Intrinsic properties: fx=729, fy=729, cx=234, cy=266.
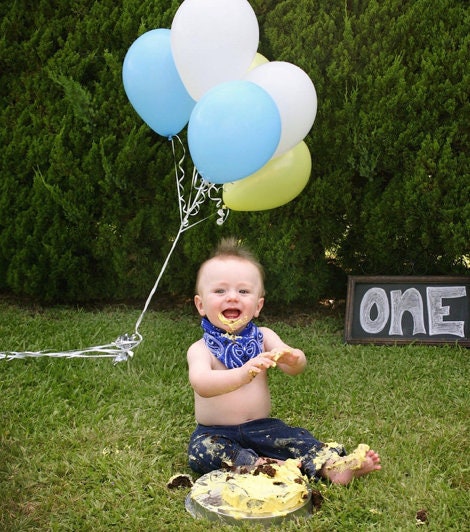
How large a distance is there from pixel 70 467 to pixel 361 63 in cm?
301

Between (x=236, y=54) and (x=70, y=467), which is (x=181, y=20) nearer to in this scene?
(x=236, y=54)

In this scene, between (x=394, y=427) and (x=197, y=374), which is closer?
(x=197, y=374)

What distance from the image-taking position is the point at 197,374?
259 cm

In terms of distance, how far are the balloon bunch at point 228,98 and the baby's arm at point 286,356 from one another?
735 millimetres

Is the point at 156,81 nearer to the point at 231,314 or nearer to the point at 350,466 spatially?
the point at 231,314

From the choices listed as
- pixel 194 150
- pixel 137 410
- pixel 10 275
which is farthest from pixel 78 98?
pixel 137 410

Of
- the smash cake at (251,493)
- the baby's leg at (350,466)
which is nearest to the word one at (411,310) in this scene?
the baby's leg at (350,466)

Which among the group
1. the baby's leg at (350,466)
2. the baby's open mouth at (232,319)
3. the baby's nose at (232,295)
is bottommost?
the baby's leg at (350,466)

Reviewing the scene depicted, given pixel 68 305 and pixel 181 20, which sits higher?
pixel 181 20

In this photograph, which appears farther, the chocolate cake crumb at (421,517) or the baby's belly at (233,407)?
the baby's belly at (233,407)

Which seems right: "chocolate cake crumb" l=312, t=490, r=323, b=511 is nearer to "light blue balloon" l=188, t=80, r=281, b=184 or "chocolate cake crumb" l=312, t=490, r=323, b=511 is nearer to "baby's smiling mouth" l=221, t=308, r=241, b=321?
"baby's smiling mouth" l=221, t=308, r=241, b=321

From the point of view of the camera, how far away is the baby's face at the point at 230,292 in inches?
107

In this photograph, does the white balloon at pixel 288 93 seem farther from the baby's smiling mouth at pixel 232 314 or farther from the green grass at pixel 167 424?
the green grass at pixel 167 424

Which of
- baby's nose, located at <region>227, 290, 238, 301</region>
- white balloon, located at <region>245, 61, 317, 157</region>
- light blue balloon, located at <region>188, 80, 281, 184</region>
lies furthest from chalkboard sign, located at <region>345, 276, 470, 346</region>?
baby's nose, located at <region>227, 290, 238, 301</region>
